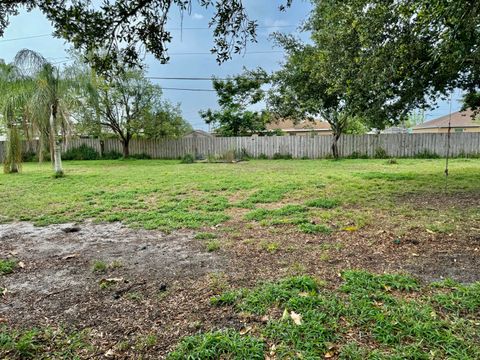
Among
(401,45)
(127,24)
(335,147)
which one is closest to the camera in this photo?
(127,24)

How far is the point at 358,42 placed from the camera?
495 cm

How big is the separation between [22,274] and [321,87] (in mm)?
11403

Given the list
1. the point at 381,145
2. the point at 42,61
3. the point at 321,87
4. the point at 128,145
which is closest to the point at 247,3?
the point at 42,61

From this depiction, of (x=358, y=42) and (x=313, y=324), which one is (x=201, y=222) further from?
(x=358, y=42)

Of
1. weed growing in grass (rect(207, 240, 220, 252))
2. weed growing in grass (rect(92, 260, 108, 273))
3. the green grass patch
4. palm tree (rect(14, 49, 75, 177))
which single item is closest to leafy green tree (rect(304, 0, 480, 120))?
weed growing in grass (rect(207, 240, 220, 252))

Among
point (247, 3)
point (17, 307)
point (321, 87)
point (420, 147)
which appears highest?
point (321, 87)

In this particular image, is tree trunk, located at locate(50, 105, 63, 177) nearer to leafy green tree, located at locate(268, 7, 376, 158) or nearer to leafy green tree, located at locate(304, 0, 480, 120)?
leafy green tree, located at locate(268, 7, 376, 158)

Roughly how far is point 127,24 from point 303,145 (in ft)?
46.2

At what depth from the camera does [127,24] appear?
2.73 metres

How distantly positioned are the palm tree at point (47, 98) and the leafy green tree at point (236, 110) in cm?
1135

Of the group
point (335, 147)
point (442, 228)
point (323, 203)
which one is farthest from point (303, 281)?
point (335, 147)

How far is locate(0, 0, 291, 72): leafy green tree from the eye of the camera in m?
2.52

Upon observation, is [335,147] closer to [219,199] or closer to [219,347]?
[219,199]

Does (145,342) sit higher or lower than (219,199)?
lower
